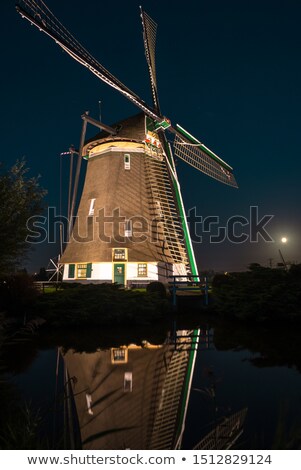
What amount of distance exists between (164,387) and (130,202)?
62.5 ft

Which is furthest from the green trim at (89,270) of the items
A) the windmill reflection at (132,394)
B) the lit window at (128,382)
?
the lit window at (128,382)

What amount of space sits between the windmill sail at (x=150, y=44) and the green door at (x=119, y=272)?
43.7ft

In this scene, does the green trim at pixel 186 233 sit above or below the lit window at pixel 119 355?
above

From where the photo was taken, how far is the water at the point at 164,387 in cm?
391

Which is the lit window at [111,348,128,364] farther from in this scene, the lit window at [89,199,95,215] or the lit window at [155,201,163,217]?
the lit window at [89,199,95,215]

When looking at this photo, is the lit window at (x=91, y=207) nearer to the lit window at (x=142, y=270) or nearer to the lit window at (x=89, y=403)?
the lit window at (x=142, y=270)

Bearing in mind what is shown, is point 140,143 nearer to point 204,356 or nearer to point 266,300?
point 266,300

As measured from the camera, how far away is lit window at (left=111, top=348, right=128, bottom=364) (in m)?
7.28

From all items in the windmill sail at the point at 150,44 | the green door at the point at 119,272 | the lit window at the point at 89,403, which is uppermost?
the windmill sail at the point at 150,44

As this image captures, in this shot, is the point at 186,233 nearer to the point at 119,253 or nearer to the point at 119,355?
the point at 119,253

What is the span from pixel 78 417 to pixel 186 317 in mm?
12138
